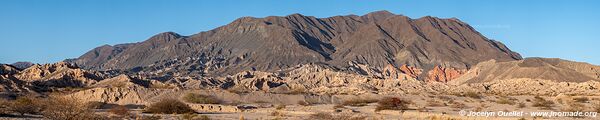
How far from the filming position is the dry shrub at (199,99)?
180 ft

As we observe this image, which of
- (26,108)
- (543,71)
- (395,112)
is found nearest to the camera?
(26,108)

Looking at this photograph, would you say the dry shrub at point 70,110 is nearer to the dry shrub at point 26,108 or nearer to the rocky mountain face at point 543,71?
the dry shrub at point 26,108

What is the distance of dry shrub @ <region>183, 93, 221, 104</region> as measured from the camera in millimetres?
55009

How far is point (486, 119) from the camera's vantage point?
29.2 meters

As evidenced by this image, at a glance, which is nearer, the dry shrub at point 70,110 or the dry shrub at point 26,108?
the dry shrub at point 70,110

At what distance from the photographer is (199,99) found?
182ft

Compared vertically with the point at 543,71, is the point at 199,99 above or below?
below

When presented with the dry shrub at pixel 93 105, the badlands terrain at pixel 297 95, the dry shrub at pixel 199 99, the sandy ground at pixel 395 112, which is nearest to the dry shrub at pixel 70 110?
the badlands terrain at pixel 297 95

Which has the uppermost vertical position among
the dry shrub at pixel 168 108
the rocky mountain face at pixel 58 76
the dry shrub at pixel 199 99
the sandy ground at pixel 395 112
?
the rocky mountain face at pixel 58 76

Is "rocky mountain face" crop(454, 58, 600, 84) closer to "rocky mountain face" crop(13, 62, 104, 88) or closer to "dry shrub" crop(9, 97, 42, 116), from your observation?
"rocky mountain face" crop(13, 62, 104, 88)

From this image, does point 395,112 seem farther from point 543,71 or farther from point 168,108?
point 543,71

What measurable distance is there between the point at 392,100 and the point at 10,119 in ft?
74.8

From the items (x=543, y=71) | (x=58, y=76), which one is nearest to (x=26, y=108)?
(x=58, y=76)

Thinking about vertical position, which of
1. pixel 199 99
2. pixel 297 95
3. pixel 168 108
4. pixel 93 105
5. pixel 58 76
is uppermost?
pixel 58 76
